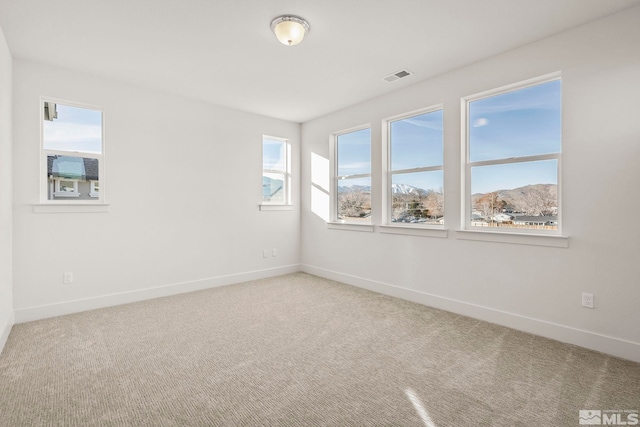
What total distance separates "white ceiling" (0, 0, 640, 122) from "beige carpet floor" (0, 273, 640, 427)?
266cm

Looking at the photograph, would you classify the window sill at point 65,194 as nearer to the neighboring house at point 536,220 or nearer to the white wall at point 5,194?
the white wall at point 5,194

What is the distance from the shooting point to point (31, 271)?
3297 mm

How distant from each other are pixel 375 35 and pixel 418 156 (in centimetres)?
168

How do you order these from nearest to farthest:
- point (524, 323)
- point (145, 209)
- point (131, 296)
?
1. point (524, 323)
2. point (131, 296)
3. point (145, 209)

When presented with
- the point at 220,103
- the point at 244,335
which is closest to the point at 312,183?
→ the point at 220,103

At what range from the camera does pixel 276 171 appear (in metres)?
5.43

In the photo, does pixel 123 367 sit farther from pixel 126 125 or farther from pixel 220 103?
pixel 220 103

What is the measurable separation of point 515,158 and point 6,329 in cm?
495

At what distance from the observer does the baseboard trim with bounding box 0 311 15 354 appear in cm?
263

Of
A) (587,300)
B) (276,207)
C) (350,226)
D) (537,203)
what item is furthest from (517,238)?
(276,207)

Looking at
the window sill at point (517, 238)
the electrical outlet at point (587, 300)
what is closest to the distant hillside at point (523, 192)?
the window sill at point (517, 238)

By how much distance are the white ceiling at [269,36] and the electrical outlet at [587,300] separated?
2.25 metres

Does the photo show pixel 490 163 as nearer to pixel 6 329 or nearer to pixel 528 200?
pixel 528 200

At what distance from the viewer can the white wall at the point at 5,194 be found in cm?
270
